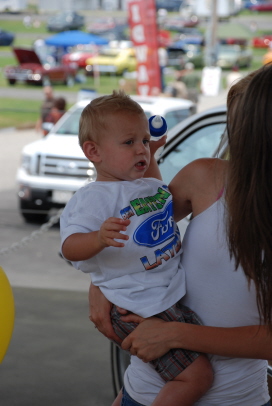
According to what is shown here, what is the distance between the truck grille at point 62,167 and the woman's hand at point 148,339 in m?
7.61

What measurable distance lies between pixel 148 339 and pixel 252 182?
50 centimetres

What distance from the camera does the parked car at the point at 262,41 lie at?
45447mm

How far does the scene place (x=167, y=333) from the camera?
5.54 ft

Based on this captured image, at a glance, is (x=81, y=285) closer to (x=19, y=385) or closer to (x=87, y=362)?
(x=87, y=362)

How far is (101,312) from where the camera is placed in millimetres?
1804

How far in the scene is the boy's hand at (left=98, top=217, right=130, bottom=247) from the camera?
1620 mm

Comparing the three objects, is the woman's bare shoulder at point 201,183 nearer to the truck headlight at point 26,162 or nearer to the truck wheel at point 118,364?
the truck wheel at point 118,364

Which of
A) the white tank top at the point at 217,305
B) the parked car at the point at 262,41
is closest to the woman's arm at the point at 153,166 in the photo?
the white tank top at the point at 217,305

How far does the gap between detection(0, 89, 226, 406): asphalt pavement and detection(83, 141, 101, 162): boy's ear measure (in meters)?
2.80

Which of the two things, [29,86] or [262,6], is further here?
[262,6]

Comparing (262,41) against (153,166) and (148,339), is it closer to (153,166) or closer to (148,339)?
(153,166)

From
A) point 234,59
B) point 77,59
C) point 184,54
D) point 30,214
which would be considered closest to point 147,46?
point 30,214

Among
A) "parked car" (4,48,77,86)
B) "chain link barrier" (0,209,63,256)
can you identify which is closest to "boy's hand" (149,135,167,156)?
"chain link barrier" (0,209,63,256)

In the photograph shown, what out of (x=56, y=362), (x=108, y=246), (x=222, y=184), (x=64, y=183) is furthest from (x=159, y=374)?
(x=64, y=183)
